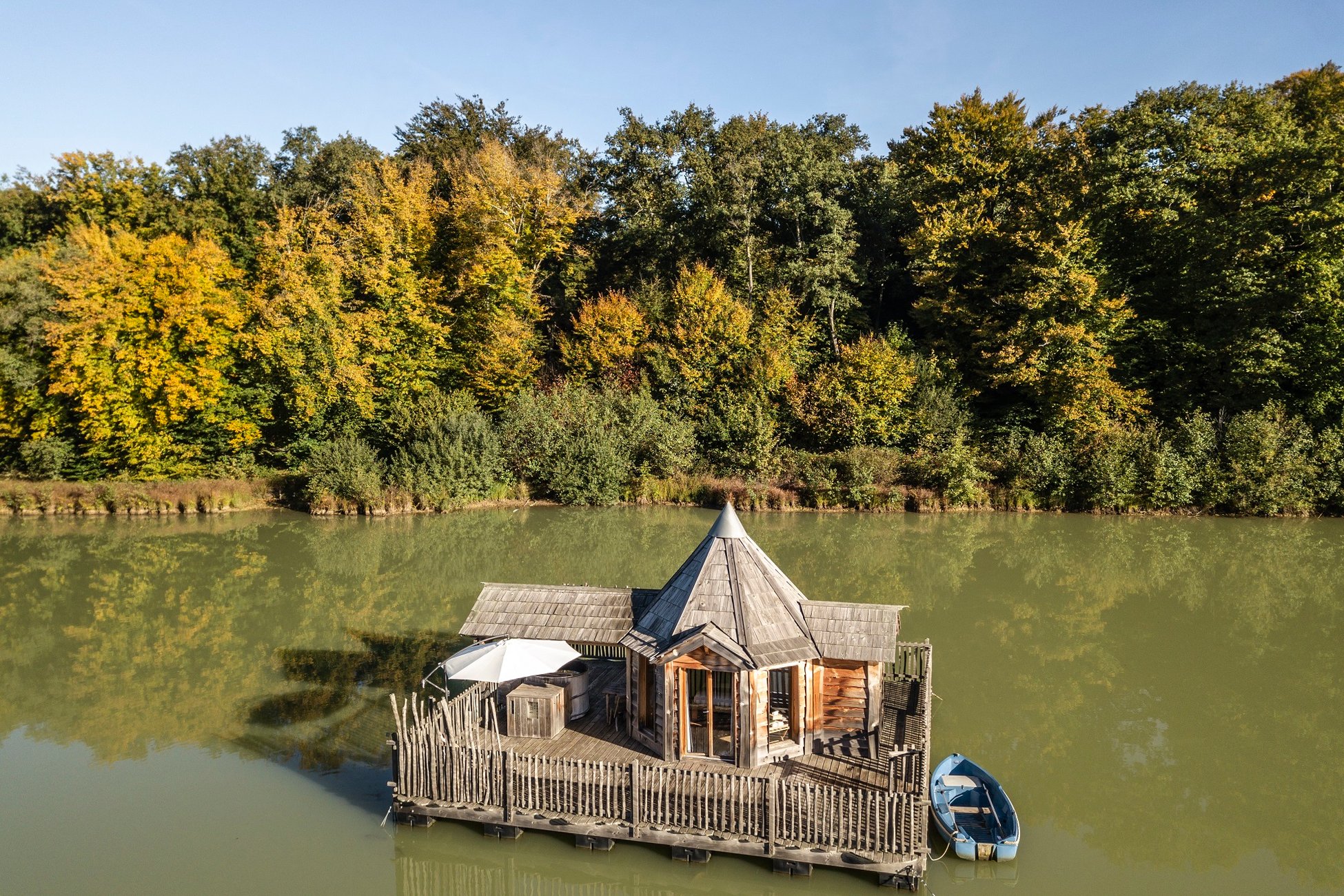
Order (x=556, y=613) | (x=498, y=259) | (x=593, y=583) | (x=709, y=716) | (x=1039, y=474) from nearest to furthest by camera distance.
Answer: (x=709, y=716)
(x=556, y=613)
(x=593, y=583)
(x=1039, y=474)
(x=498, y=259)

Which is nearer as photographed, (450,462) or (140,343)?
(450,462)

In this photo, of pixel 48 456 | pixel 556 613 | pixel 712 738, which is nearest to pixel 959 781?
pixel 712 738

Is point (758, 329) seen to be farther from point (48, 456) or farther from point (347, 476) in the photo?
point (48, 456)

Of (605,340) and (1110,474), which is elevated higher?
(605,340)

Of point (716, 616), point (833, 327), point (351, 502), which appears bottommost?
point (351, 502)

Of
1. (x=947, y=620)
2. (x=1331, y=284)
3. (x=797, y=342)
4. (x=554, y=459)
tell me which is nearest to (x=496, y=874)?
(x=947, y=620)

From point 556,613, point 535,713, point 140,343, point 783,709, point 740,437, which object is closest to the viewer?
point 535,713

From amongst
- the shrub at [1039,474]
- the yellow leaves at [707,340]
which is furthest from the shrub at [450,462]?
the shrub at [1039,474]
